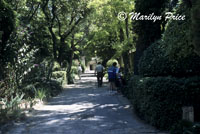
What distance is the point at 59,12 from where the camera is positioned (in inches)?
824

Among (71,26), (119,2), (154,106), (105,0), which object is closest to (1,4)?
(154,106)

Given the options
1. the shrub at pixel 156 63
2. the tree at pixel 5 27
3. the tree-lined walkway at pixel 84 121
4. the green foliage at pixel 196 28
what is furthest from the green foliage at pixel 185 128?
the tree at pixel 5 27

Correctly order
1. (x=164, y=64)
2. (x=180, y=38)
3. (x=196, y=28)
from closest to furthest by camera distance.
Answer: (x=196, y=28), (x=180, y=38), (x=164, y=64)

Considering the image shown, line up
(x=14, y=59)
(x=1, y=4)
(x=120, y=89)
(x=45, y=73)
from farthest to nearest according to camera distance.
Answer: (x=45, y=73) < (x=120, y=89) < (x=14, y=59) < (x=1, y=4)

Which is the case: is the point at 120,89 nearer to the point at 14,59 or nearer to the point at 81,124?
the point at 14,59

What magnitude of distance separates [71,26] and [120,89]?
10065 millimetres

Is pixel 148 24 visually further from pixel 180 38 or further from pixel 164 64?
pixel 180 38

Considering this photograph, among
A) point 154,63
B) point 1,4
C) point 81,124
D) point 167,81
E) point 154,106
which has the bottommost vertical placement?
point 81,124

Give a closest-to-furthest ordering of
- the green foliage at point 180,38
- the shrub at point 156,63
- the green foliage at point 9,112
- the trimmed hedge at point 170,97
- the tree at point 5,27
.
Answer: the green foliage at point 180,38 → the trimmed hedge at point 170,97 → the shrub at point 156,63 → the green foliage at point 9,112 → the tree at point 5,27

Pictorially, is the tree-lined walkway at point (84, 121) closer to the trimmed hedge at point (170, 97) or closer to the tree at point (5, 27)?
the trimmed hedge at point (170, 97)

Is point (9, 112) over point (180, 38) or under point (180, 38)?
under
